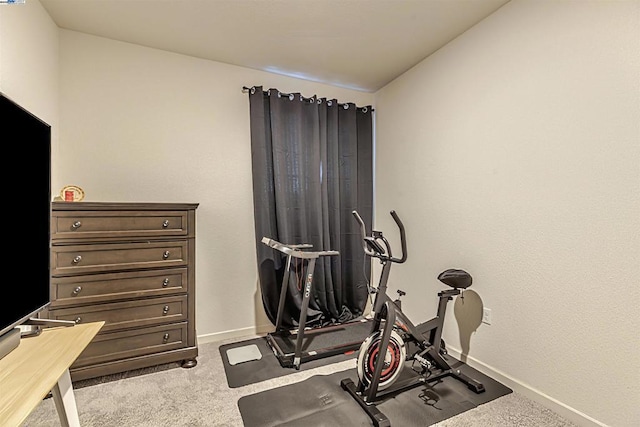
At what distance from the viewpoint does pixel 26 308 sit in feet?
4.09

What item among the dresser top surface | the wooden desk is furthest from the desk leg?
the dresser top surface

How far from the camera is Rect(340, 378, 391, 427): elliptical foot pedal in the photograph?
1708 millimetres

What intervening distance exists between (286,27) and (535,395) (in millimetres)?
3086

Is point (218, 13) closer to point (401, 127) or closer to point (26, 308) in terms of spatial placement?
point (401, 127)

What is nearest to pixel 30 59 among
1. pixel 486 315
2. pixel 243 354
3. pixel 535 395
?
pixel 243 354

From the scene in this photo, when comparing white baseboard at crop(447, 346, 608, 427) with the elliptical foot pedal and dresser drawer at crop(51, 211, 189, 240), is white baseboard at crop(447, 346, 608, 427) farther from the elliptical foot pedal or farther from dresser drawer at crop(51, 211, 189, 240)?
dresser drawer at crop(51, 211, 189, 240)

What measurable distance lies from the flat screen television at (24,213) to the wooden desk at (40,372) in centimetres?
9

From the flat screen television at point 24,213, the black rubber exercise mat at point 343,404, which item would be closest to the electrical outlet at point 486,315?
the black rubber exercise mat at point 343,404

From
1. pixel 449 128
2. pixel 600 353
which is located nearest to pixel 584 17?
pixel 449 128

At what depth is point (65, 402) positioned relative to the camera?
4.26 feet

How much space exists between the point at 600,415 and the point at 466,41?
8.49 feet

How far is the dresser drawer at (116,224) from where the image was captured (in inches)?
78.7

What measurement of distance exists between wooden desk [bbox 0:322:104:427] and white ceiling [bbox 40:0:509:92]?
2.11 metres

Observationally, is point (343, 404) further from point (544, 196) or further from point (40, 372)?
point (544, 196)
